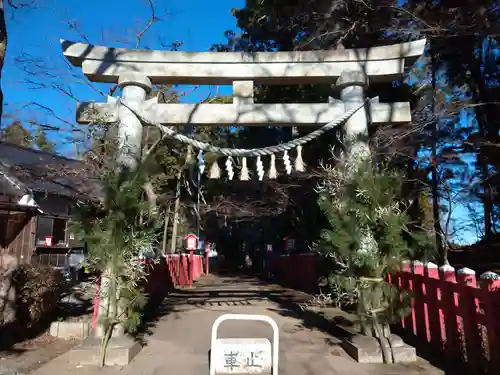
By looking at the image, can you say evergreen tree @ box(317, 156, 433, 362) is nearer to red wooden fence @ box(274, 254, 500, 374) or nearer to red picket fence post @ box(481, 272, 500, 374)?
red wooden fence @ box(274, 254, 500, 374)

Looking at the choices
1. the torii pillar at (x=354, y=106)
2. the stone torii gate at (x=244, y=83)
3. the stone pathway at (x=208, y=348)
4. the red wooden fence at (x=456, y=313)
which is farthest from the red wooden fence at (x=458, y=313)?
the stone torii gate at (x=244, y=83)

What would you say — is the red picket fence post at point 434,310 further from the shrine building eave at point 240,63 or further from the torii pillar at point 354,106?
the shrine building eave at point 240,63

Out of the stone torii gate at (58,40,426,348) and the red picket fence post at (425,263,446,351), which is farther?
the stone torii gate at (58,40,426,348)

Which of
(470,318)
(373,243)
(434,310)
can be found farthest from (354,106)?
(470,318)

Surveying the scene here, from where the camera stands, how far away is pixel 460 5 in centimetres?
1020

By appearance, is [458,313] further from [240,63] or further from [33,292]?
[33,292]

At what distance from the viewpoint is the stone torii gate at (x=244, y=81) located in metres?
6.56

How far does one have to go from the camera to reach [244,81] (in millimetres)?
7004

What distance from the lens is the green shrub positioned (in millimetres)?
7043

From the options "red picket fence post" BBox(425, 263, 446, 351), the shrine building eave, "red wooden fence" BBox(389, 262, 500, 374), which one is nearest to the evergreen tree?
"red picket fence post" BBox(425, 263, 446, 351)

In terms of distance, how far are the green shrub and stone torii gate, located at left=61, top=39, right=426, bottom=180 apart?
10.0 feet

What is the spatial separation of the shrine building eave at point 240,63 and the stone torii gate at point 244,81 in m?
0.02

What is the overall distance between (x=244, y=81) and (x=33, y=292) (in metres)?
5.52

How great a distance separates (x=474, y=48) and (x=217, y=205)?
630 inches
